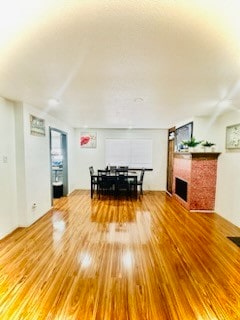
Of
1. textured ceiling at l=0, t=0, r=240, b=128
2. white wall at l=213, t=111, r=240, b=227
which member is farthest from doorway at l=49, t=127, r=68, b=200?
white wall at l=213, t=111, r=240, b=227

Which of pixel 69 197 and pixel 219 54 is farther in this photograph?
pixel 69 197

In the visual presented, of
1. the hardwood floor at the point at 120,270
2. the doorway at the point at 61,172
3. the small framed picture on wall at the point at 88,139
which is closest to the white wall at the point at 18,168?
the hardwood floor at the point at 120,270

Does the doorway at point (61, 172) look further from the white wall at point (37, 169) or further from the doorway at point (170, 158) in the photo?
the doorway at point (170, 158)

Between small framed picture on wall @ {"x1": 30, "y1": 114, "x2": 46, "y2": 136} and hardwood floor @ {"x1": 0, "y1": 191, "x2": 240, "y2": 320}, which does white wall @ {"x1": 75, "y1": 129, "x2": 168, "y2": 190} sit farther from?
hardwood floor @ {"x1": 0, "y1": 191, "x2": 240, "y2": 320}

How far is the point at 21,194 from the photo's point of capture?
363cm

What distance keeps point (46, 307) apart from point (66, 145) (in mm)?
5055

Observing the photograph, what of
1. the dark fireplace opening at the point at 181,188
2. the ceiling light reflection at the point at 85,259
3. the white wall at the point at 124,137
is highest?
the white wall at the point at 124,137

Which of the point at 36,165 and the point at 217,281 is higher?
the point at 36,165

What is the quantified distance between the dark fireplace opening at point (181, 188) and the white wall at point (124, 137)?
52.2 inches

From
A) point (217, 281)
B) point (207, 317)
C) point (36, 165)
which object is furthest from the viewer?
point (36, 165)

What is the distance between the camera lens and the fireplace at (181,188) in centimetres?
526

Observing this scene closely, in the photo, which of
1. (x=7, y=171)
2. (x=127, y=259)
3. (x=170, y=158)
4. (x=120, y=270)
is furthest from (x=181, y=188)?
(x=7, y=171)

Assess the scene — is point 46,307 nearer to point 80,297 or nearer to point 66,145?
point 80,297

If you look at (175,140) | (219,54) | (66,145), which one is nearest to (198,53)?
(219,54)
